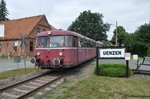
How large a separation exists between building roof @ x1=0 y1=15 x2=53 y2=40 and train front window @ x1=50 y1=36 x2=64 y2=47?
3211 centimetres

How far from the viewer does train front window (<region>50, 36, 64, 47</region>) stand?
1588 centimetres

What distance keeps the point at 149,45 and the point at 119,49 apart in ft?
109

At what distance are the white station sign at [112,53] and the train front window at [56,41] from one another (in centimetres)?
239

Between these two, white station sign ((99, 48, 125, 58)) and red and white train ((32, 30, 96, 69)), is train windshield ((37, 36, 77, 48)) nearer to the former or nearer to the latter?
red and white train ((32, 30, 96, 69))

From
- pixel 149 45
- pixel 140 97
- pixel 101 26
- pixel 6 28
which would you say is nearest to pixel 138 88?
pixel 140 97

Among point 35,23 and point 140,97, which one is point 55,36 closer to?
point 140,97

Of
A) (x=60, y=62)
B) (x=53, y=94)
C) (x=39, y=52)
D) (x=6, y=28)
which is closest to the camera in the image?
(x=53, y=94)

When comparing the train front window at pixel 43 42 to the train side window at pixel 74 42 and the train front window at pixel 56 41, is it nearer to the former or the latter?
the train front window at pixel 56 41

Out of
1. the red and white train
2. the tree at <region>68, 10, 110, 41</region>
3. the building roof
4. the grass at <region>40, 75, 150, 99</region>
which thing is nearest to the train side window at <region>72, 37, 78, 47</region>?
the red and white train

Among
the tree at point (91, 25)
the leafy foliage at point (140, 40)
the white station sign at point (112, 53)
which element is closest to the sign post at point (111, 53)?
the white station sign at point (112, 53)

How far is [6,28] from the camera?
53.8 m

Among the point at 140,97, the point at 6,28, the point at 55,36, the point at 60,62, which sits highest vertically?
the point at 6,28

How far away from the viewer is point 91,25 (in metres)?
75.6

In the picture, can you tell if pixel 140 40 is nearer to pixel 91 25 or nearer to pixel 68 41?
pixel 91 25
